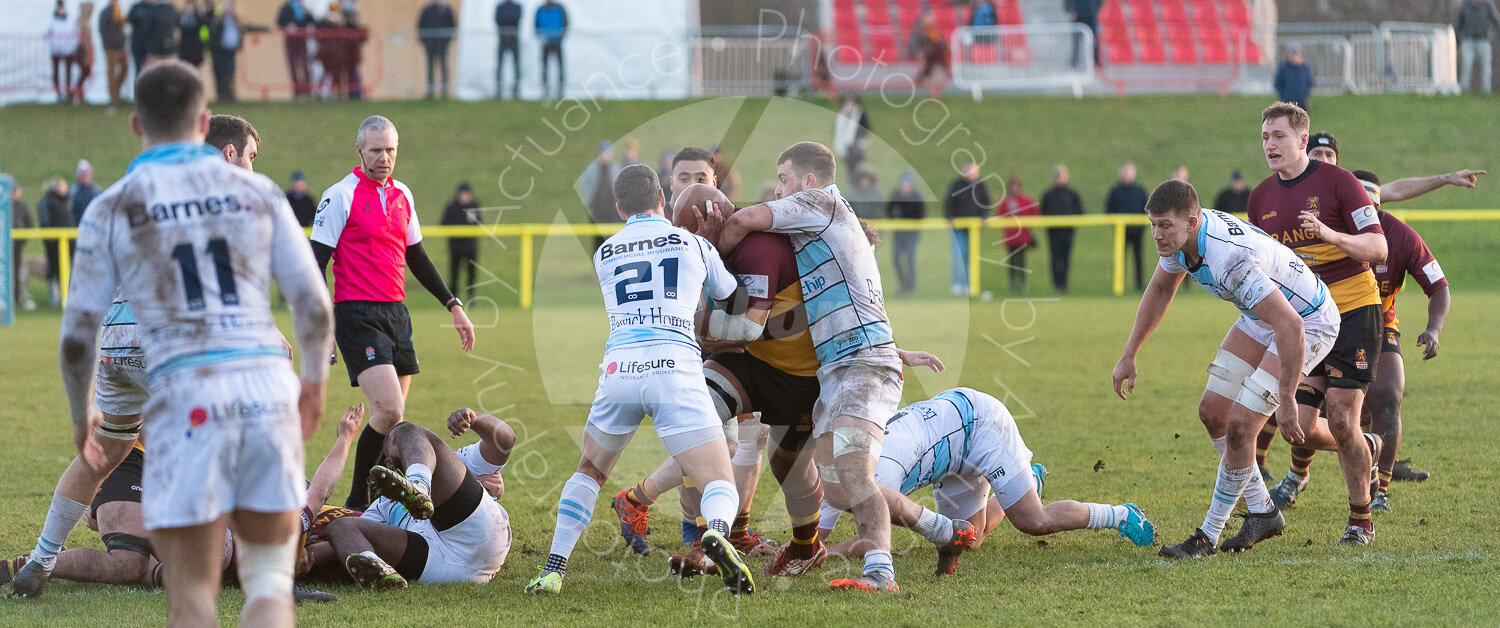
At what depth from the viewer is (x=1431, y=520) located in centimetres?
641

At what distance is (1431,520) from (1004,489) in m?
2.36

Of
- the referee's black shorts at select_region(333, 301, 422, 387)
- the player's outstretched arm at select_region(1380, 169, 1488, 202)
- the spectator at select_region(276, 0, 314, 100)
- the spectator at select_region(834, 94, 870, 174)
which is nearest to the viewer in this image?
the referee's black shorts at select_region(333, 301, 422, 387)

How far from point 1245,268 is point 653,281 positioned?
2592 millimetres

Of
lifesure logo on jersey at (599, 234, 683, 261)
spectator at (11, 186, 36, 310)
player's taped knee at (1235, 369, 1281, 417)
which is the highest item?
lifesure logo on jersey at (599, 234, 683, 261)

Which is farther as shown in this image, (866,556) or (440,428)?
(440,428)

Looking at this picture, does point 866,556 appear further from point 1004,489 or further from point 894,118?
point 894,118

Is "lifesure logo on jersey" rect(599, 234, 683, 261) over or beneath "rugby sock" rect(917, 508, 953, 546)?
over

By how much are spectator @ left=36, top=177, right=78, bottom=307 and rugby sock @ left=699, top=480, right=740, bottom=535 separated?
58.2 ft

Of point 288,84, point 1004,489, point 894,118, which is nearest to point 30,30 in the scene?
point 288,84

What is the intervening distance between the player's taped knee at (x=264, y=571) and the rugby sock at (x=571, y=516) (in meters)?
1.83

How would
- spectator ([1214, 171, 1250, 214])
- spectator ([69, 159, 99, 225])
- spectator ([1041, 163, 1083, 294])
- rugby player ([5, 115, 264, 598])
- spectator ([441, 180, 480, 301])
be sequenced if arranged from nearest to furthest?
1. rugby player ([5, 115, 264, 598])
2. spectator ([69, 159, 99, 225])
3. spectator ([441, 180, 480, 301])
4. spectator ([1214, 171, 1250, 214])
5. spectator ([1041, 163, 1083, 294])

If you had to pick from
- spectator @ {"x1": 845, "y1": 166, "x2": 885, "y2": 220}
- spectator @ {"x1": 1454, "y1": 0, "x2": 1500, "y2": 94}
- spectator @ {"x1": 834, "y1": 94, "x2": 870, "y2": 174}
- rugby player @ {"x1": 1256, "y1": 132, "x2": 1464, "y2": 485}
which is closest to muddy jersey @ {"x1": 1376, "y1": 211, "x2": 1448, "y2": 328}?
rugby player @ {"x1": 1256, "y1": 132, "x2": 1464, "y2": 485}

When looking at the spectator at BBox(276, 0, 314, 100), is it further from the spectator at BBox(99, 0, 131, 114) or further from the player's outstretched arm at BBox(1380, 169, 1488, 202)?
the player's outstretched arm at BBox(1380, 169, 1488, 202)

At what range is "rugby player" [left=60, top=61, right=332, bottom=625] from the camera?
3369 millimetres
